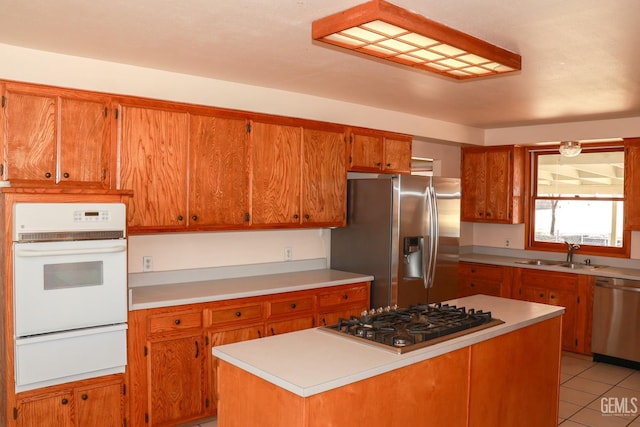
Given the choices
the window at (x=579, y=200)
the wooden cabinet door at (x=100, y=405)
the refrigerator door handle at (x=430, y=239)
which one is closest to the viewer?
the wooden cabinet door at (x=100, y=405)


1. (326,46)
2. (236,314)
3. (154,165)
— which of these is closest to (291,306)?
(236,314)

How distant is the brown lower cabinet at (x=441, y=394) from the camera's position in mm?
1906

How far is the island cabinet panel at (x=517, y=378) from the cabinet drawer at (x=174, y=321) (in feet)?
6.00

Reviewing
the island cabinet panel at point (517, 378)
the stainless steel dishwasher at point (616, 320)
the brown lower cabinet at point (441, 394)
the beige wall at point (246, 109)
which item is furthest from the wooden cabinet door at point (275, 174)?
the stainless steel dishwasher at point (616, 320)

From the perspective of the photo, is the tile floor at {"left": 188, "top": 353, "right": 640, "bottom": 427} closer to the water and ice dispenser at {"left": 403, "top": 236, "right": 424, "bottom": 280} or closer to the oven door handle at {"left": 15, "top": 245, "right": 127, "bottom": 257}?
the oven door handle at {"left": 15, "top": 245, "right": 127, "bottom": 257}

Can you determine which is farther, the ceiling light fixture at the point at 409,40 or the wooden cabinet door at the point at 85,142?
the wooden cabinet door at the point at 85,142

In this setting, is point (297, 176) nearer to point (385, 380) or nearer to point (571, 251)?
point (385, 380)

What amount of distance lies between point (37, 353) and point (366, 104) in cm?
339

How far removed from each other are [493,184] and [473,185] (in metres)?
0.26

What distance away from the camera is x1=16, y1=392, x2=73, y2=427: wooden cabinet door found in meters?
2.73

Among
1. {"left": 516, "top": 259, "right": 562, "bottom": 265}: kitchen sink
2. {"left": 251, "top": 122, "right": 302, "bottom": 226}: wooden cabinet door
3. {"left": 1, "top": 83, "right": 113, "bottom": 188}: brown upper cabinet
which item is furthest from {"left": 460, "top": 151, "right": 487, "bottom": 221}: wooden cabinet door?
{"left": 1, "top": 83, "right": 113, "bottom": 188}: brown upper cabinet

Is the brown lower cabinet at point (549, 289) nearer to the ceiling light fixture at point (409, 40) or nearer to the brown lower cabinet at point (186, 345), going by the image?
the brown lower cabinet at point (186, 345)

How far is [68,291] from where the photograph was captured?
9.20 ft

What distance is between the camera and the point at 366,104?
15.9ft
